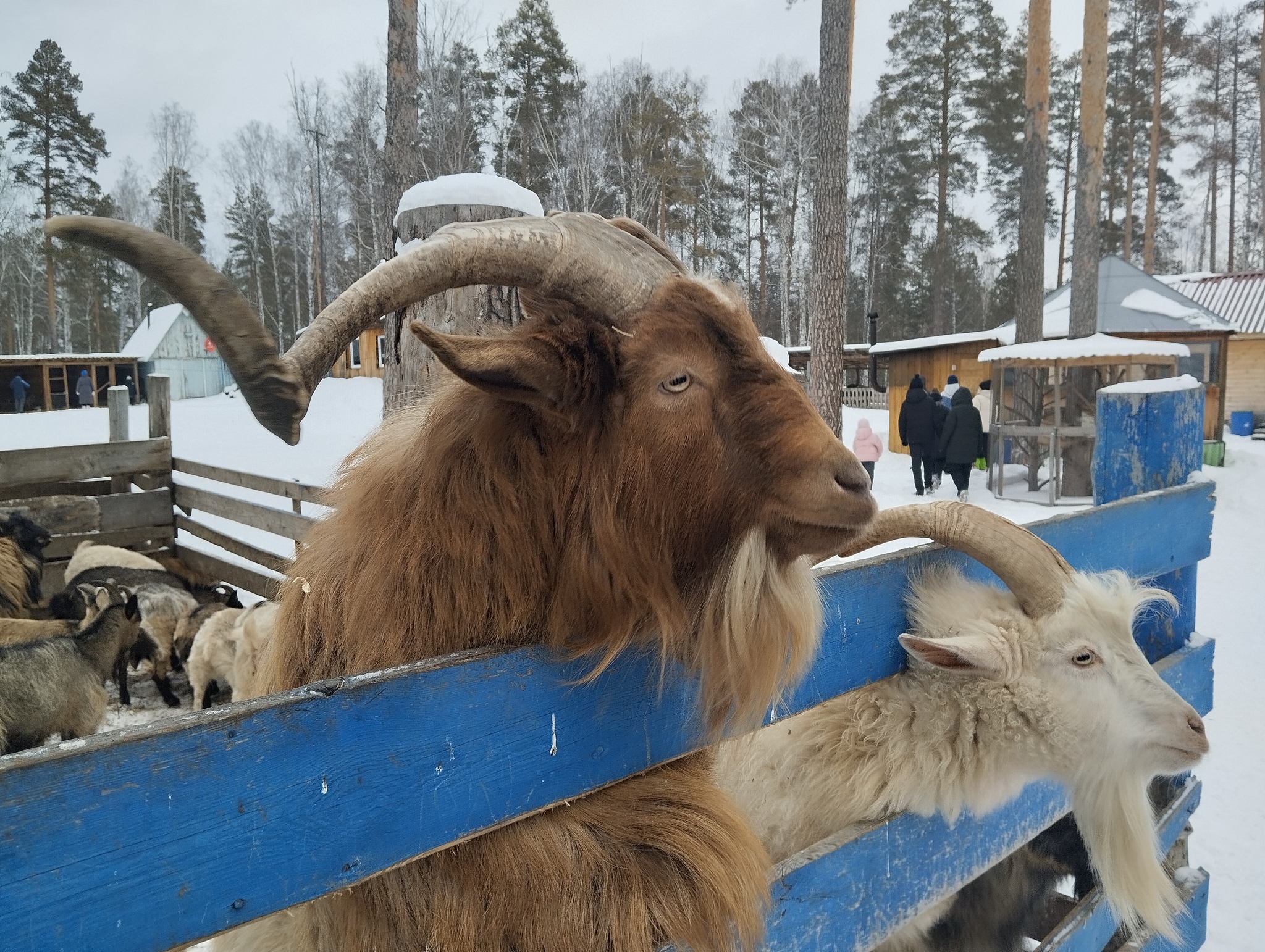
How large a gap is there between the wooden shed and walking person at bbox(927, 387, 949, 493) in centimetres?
3376

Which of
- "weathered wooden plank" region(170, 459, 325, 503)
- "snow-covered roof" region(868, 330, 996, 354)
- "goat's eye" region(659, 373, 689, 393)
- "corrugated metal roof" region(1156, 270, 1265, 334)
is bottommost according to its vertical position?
"weathered wooden plank" region(170, 459, 325, 503)

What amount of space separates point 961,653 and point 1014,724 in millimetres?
406

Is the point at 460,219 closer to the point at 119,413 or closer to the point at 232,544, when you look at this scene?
the point at 232,544

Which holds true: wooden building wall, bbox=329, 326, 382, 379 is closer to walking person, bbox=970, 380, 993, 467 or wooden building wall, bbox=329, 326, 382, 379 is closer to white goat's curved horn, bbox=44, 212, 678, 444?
walking person, bbox=970, 380, 993, 467

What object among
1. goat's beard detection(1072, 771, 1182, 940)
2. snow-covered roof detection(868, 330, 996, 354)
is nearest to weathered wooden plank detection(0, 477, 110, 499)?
goat's beard detection(1072, 771, 1182, 940)

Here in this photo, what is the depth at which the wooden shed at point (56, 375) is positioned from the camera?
3397 cm

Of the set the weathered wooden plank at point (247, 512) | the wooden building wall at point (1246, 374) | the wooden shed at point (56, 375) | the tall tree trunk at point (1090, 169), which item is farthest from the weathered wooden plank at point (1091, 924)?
the wooden shed at point (56, 375)

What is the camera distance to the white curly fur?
2.30 m

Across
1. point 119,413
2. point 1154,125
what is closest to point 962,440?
point 119,413

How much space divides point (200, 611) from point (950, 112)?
37493mm

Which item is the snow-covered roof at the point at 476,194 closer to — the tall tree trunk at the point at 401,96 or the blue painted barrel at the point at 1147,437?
the blue painted barrel at the point at 1147,437

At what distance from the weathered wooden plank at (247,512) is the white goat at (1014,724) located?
181 inches

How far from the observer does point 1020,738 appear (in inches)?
92.3

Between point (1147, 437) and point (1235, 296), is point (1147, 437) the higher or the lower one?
the lower one
